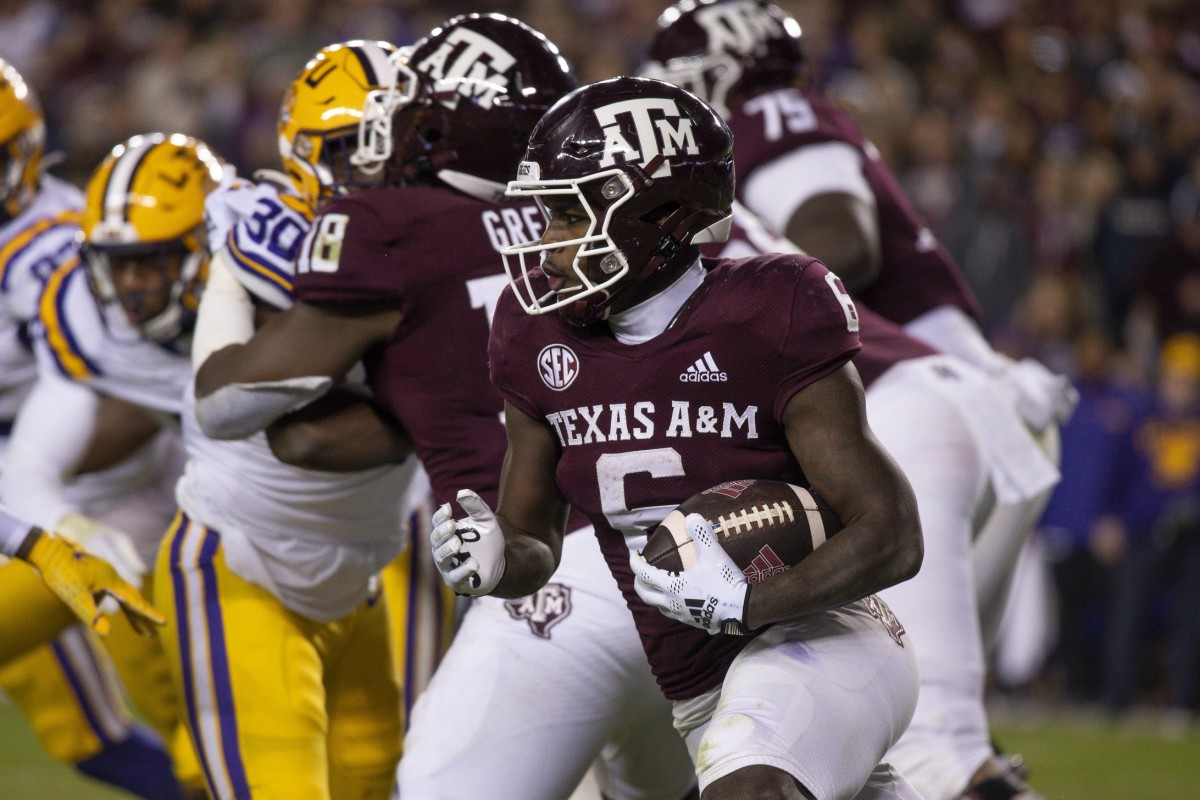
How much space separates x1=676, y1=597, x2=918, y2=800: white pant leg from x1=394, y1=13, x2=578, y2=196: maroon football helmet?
129 centimetres

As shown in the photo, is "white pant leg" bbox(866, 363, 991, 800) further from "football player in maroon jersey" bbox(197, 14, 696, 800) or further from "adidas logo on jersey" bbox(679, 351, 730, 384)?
"adidas logo on jersey" bbox(679, 351, 730, 384)

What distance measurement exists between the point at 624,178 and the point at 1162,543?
20.9ft

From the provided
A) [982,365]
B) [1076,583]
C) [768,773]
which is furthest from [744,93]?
[1076,583]

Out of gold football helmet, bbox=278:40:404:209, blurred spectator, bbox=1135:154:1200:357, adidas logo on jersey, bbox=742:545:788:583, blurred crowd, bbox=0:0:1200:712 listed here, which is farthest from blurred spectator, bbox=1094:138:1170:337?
adidas logo on jersey, bbox=742:545:788:583

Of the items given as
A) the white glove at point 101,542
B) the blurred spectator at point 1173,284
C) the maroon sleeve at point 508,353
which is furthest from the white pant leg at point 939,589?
the blurred spectator at point 1173,284

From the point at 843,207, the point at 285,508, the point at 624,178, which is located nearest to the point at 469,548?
the point at 624,178

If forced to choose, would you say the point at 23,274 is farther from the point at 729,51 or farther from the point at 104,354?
the point at 729,51

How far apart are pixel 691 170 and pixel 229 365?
3.60ft

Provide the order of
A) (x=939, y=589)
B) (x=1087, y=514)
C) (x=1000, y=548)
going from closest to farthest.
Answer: (x=939, y=589) < (x=1000, y=548) < (x=1087, y=514)

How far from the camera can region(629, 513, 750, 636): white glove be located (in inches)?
95.0

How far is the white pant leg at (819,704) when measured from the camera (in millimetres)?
2414

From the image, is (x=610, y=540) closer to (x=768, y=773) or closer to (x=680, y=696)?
(x=680, y=696)

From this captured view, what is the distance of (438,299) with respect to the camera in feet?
10.4

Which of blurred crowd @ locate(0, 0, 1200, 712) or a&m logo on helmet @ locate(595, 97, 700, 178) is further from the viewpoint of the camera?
blurred crowd @ locate(0, 0, 1200, 712)
